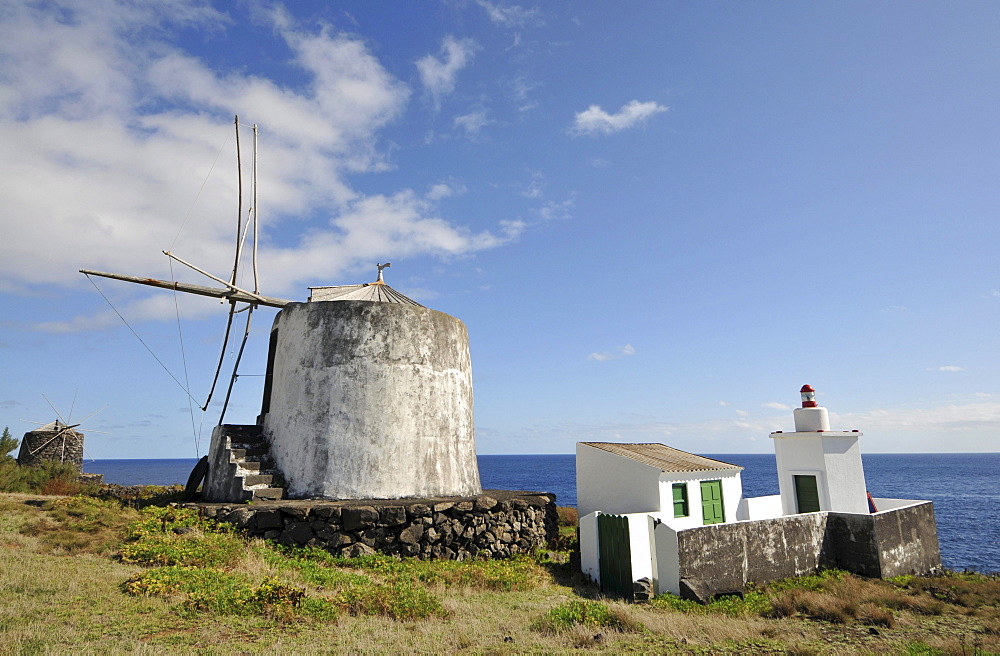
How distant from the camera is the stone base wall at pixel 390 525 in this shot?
11984mm

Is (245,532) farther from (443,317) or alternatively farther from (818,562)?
(818,562)

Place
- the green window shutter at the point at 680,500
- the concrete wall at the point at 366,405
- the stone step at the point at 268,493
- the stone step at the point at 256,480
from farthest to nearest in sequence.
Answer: the green window shutter at the point at 680,500, the concrete wall at the point at 366,405, the stone step at the point at 256,480, the stone step at the point at 268,493

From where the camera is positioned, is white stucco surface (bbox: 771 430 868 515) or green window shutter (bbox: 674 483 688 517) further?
white stucco surface (bbox: 771 430 868 515)

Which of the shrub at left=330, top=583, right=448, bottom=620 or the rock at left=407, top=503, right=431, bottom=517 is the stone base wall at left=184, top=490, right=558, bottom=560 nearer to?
the rock at left=407, top=503, right=431, bottom=517

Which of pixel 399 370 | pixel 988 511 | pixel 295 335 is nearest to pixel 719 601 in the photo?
pixel 399 370

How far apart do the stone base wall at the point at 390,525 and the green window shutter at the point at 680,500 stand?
4366 mm

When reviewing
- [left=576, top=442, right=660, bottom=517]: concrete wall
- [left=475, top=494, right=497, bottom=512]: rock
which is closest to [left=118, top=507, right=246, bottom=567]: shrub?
[left=475, top=494, right=497, bottom=512]: rock

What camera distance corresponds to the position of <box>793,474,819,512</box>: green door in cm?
1745

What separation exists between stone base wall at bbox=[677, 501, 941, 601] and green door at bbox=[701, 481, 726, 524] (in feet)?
5.80

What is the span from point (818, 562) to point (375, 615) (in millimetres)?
12841

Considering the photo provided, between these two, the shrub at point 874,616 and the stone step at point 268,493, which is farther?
the stone step at point 268,493

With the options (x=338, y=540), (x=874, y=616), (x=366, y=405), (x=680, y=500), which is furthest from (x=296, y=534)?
(x=874, y=616)

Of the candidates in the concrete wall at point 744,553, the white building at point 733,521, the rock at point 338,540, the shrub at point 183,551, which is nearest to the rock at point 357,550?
the rock at point 338,540

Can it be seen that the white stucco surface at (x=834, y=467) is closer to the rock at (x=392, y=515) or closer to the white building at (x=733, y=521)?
the white building at (x=733, y=521)
